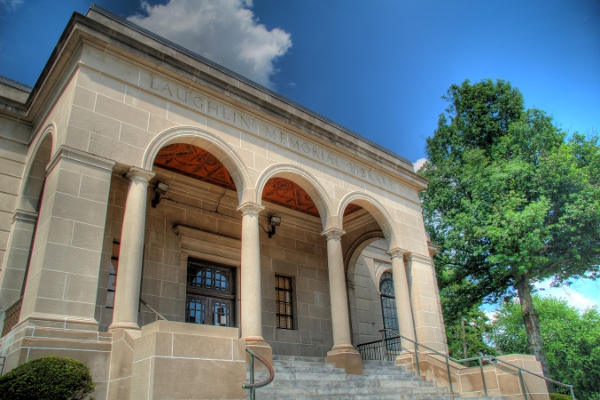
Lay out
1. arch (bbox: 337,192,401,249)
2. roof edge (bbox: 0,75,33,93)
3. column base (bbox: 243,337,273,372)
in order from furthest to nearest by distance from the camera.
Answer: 1. arch (bbox: 337,192,401,249)
2. roof edge (bbox: 0,75,33,93)
3. column base (bbox: 243,337,273,372)

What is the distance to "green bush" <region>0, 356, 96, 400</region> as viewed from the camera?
6.36 metres

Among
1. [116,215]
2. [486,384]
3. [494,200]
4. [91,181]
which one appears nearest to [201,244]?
[116,215]

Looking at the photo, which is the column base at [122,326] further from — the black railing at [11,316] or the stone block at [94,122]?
the stone block at [94,122]

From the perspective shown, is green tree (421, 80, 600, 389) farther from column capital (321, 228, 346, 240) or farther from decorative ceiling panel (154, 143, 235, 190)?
decorative ceiling panel (154, 143, 235, 190)

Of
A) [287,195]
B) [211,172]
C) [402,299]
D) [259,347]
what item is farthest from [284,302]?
[259,347]

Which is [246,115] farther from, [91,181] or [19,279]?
[19,279]

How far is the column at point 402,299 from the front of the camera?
1426 centimetres

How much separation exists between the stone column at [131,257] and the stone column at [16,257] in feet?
9.58

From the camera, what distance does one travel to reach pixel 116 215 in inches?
508

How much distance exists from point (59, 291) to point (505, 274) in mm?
18524

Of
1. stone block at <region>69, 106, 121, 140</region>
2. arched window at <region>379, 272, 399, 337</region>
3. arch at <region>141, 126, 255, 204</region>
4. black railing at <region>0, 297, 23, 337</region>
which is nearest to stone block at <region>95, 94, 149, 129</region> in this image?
stone block at <region>69, 106, 121, 140</region>

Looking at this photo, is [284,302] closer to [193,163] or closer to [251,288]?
[251,288]

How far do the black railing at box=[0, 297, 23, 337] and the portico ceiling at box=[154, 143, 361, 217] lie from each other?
5311 millimetres

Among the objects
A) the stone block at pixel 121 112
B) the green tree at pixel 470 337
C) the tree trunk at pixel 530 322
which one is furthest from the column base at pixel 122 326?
the green tree at pixel 470 337
